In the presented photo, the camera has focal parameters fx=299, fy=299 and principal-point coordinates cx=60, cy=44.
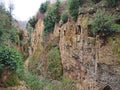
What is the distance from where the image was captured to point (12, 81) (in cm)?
1408

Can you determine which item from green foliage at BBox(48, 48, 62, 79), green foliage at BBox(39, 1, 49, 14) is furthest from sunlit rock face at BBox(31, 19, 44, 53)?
green foliage at BBox(48, 48, 62, 79)

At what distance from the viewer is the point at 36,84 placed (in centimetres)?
1702

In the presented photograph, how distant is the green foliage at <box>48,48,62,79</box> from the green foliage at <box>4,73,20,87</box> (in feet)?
33.8

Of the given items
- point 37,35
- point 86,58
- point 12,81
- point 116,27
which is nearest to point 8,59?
point 12,81

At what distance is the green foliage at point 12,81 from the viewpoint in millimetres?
13883

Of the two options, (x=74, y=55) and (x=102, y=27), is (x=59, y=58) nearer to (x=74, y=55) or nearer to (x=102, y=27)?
(x=74, y=55)

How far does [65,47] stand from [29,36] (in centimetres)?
1626

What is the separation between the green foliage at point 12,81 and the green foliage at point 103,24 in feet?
20.4

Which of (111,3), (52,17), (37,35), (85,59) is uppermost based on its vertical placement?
(111,3)

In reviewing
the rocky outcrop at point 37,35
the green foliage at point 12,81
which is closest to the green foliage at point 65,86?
the green foliage at point 12,81

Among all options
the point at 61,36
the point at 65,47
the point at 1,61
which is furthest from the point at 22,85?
the point at 61,36

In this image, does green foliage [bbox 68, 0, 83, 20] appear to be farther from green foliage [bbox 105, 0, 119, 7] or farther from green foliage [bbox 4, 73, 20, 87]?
green foliage [bbox 4, 73, 20, 87]

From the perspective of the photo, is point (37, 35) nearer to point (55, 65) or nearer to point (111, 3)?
point (55, 65)

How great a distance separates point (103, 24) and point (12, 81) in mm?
6693
